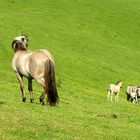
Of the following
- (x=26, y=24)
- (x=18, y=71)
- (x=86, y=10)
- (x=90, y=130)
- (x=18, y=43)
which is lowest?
(x=90, y=130)

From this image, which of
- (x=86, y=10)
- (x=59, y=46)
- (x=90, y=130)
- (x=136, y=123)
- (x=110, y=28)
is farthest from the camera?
(x=86, y=10)

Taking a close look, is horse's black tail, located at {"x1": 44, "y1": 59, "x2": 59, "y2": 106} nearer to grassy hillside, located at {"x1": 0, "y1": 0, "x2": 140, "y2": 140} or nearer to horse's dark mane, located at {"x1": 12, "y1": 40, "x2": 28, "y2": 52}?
grassy hillside, located at {"x1": 0, "y1": 0, "x2": 140, "y2": 140}

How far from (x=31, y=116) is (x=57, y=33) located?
1998 inches

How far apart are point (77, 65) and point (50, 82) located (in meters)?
33.0

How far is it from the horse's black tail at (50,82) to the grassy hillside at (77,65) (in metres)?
0.56

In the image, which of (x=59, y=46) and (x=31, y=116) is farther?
(x=59, y=46)

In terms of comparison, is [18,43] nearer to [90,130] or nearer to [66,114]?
[66,114]

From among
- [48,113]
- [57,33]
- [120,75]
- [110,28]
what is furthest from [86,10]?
[48,113]

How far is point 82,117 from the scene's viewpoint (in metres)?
20.8

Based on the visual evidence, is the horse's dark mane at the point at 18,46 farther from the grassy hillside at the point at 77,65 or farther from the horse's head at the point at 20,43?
the grassy hillside at the point at 77,65

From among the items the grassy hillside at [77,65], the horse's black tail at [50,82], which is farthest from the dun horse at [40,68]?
the grassy hillside at [77,65]

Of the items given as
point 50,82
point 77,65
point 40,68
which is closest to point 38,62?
point 40,68

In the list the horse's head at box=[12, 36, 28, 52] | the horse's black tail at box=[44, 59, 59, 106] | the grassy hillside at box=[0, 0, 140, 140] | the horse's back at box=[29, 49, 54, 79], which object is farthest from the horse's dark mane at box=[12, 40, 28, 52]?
the horse's black tail at box=[44, 59, 59, 106]

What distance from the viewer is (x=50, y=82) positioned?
22188 mm
